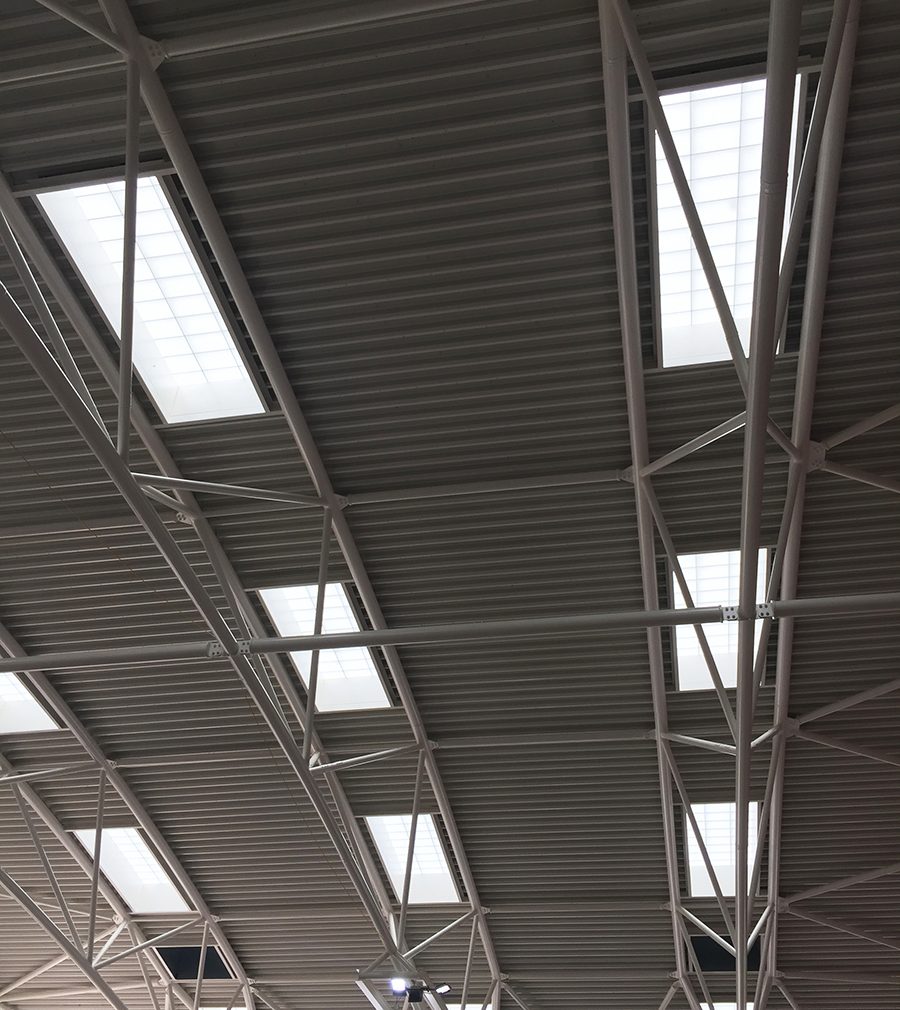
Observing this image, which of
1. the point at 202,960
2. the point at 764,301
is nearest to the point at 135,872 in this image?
the point at 202,960

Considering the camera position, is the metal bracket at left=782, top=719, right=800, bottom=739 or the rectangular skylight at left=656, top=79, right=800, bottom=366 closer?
the rectangular skylight at left=656, top=79, right=800, bottom=366

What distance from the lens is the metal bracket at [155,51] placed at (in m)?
12.3

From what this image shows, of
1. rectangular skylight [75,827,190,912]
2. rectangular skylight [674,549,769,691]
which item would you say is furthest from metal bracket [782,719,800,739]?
rectangular skylight [75,827,190,912]

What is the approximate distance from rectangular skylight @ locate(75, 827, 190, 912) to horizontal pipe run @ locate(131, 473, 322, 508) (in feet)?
44.5

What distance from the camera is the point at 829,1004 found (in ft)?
92.2

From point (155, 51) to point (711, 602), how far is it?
45.4 feet

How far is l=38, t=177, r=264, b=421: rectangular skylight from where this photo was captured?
14484 millimetres

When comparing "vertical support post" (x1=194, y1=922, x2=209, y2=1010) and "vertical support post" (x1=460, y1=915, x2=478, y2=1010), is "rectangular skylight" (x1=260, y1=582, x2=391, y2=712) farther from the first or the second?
"vertical support post" (x1=194, y1=922, x2=209, y2=1010)

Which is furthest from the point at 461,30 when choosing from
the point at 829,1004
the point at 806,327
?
the point at 829,1004

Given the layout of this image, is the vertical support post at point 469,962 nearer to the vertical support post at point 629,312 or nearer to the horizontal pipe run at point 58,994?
the vertical support post at point 629,312

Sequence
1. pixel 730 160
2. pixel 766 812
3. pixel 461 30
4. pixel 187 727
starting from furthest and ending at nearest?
pixel 187 727
pixel 766 812
pixel 730 160
pixel 461 30

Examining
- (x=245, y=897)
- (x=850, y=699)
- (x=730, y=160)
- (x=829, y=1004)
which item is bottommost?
(x=829, y=1004)

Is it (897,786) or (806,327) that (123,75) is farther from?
(897,786)

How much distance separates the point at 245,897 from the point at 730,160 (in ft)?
75.8
